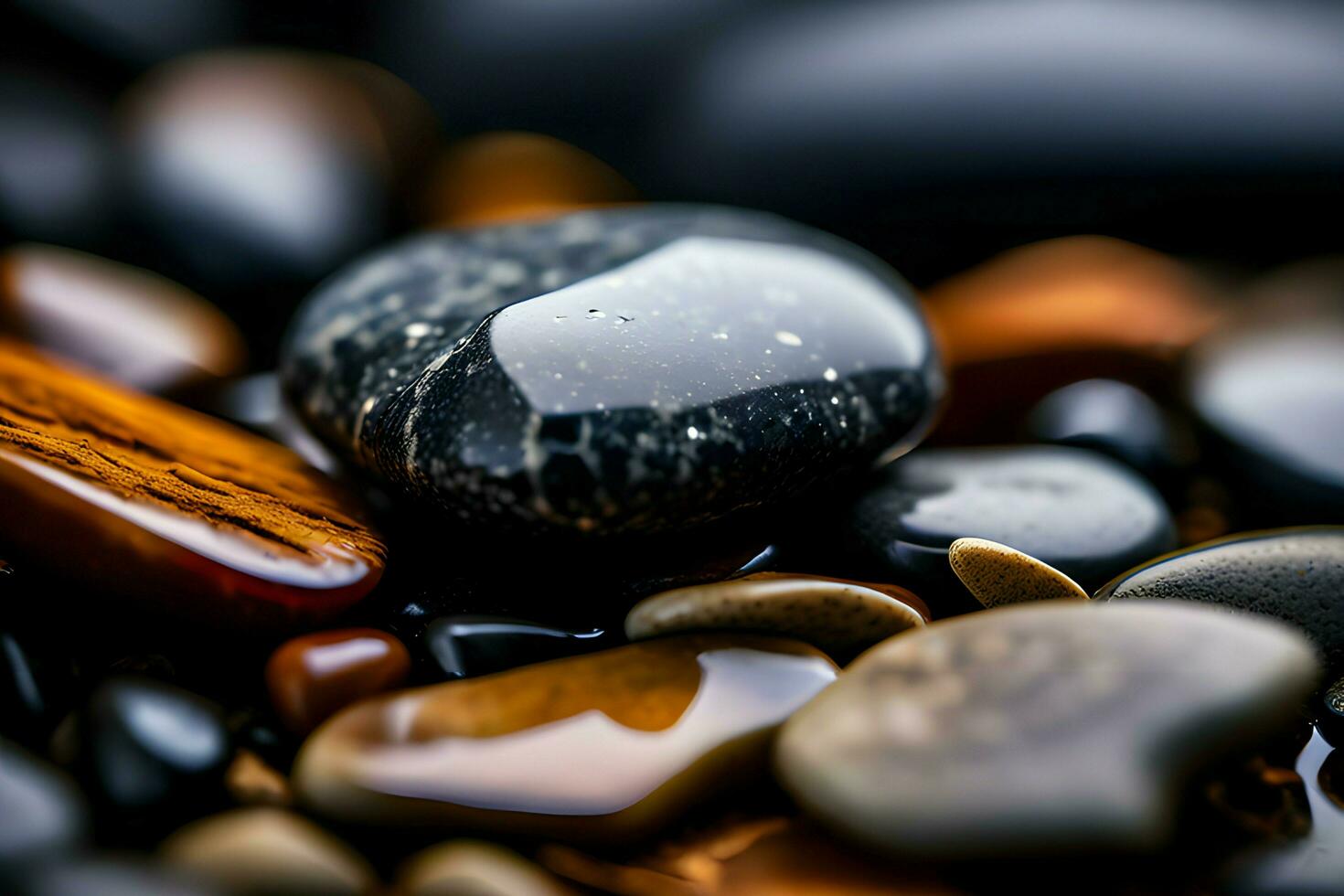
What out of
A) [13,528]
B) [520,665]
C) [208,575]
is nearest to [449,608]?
[520,665]

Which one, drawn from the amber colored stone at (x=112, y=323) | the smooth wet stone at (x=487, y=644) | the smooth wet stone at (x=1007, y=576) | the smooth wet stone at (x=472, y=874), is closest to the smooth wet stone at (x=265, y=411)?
the amber colored stone at (x=112, y=323)

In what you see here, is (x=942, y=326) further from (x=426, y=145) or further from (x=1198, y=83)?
(x=426, y=145)

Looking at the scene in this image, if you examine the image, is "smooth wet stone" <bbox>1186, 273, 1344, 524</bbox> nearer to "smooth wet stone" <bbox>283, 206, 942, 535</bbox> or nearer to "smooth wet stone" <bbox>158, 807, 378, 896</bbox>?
"smooth wet stone" <bbox>283, 206, 942, 535</bbox>

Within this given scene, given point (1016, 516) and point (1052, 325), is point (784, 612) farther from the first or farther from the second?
point (1052, 325)

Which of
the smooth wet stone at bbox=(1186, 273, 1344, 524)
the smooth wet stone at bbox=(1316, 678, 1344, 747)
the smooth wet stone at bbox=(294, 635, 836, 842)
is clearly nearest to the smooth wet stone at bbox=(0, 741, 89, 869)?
the smooth wet stone at bbox=(294, 635, 836, 842)

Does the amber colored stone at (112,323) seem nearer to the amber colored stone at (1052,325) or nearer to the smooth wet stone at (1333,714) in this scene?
the amber colored stone at (1052,325)

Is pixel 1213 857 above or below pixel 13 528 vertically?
below

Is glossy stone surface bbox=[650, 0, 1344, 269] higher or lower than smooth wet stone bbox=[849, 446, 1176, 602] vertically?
higher
